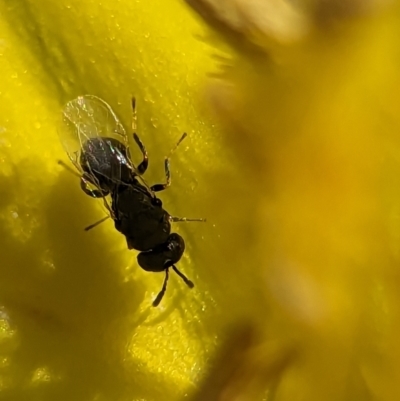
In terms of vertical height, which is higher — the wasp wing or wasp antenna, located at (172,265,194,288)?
the wasp wing

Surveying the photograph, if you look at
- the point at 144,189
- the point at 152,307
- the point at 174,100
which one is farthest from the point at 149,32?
the point at 152,307

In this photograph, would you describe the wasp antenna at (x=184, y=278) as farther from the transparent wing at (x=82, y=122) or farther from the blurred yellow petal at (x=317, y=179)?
the transparent wing at (x=82, y=122)

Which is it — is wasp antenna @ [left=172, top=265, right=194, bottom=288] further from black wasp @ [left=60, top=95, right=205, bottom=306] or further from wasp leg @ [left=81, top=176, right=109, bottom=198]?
wasp leg @ [left=81, top=176, right=109, bottom=198]

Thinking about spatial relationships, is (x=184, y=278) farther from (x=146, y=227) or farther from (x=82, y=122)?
(x=82, y=122)

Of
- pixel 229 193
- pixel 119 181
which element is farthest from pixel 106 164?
pixel 229 193

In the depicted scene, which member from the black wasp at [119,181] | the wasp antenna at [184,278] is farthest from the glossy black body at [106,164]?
the wasp antenna at [184,278]

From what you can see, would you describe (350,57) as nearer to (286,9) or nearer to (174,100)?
(286,9)

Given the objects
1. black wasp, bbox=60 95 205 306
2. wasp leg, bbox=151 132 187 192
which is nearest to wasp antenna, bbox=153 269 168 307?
black wasp, bbox=60 95 205 306
